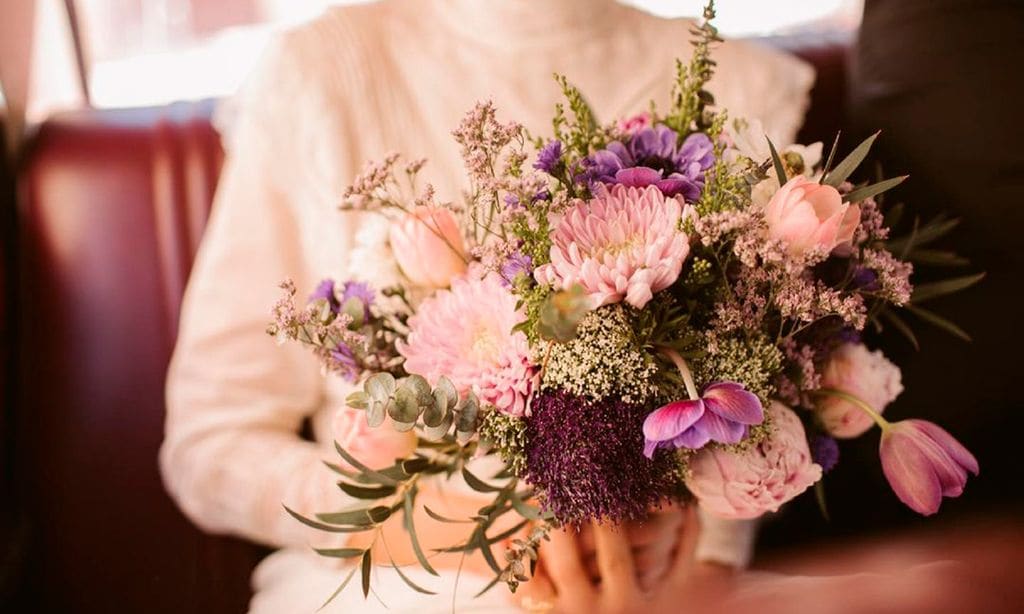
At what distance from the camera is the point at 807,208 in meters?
0.59

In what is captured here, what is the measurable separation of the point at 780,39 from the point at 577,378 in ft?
3.87

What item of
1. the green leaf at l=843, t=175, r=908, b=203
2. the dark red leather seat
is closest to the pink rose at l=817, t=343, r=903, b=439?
the green leaf at l=843, t=175, r=908, b=203

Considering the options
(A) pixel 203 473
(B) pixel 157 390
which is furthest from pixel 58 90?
(A) pixel 203 473

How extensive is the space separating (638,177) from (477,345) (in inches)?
6.6

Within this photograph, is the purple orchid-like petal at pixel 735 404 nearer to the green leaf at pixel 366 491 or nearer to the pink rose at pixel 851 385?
the pink rose at pixel 851 385

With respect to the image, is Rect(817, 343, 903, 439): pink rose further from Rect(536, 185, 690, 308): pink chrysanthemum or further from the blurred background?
Rect(536, 185, 690, 308): pink chrysanthemum

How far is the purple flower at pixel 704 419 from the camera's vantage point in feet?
1.83

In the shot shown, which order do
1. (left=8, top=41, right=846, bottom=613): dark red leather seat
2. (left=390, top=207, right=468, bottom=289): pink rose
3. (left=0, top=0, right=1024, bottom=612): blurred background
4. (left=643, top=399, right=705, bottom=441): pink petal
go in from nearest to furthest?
1. (left=643, top=399, right=705, bottom=441): pink petal
2. (left=390, top=207, right=468, bottom=289): pink rose
3. (left=0, top=0, right=1024, bottom=612): blurred background
4. (left=8, top=41, right=846, bottom=613): dark red leather seat

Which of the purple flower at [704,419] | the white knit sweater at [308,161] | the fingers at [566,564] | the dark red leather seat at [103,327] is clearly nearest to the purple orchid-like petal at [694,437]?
the purple flower at [704,419]

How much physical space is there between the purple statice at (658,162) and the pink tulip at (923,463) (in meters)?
0.25

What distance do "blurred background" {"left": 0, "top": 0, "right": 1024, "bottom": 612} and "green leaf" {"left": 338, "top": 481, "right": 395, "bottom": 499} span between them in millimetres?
306

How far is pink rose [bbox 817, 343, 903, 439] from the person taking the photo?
72 centimetres

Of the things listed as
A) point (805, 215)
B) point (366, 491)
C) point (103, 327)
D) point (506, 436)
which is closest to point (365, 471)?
point (366, 491)

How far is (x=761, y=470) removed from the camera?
2.14 ft
